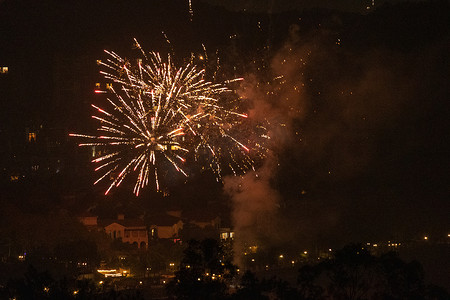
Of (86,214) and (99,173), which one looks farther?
(99,173)

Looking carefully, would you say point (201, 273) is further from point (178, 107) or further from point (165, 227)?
point (165, 227)

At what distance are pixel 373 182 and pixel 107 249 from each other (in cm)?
543

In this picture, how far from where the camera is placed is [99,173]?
14.8 m

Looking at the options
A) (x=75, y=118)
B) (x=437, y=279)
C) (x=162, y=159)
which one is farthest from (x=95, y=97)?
(x=437, y=279)

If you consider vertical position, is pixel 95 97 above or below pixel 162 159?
above

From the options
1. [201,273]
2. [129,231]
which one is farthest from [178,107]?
[201,273]

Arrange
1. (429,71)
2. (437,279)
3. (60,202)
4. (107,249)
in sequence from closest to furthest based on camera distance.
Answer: (437,279) < (107,249) < (60,202) < (429,71)

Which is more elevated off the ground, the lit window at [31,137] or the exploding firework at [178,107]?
the lit window at [31,137]

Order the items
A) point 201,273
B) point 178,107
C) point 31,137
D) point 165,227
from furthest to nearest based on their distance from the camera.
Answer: point 31,137
point 165,227
point 178,107
point 201,273

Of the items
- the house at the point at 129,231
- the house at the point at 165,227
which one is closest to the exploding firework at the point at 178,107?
the house at the point at 165,227

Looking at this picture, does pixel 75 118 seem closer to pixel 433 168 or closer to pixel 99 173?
pixel 99 173

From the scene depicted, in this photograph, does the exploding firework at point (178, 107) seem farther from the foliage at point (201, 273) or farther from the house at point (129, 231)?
the foliage at point (201, 273)

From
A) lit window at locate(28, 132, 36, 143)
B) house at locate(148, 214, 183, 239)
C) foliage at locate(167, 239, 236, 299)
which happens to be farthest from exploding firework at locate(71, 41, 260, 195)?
lit window at locate(28, 132, 36, 143)

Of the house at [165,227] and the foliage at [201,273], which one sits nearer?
the foliage at [201,273]
